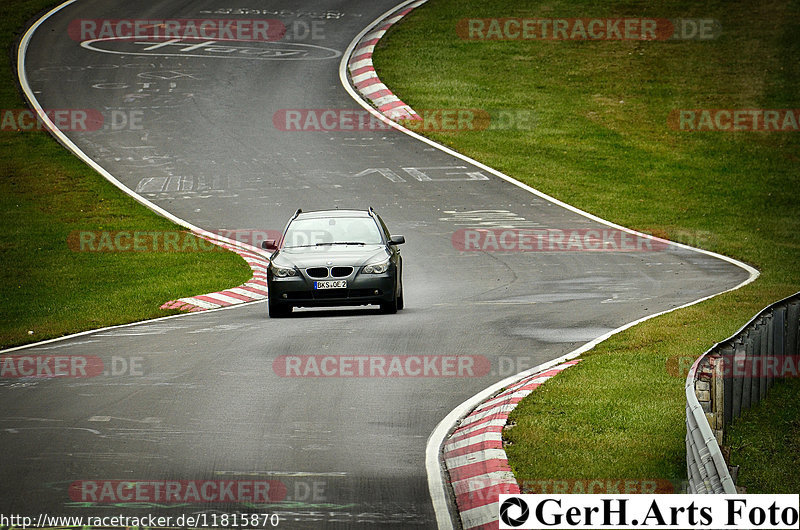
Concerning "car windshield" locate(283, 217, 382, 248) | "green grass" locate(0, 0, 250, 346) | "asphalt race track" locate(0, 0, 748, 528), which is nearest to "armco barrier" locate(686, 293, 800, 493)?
"asphalt race track" locate(0, 0, 748, 528)

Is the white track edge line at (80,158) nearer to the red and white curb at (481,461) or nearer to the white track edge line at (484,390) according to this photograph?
the white track edge line at (484,390)

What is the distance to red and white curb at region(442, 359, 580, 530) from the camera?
7.89 meters

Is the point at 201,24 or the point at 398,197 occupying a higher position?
the point at 201,24

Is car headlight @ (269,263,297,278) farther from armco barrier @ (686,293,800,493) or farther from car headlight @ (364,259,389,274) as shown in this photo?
armco barrier @ (686,293,800,493)

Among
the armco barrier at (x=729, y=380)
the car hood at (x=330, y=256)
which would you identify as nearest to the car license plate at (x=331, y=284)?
the car hood at (x=330, y=256)

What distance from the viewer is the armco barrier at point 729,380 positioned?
7012 mm

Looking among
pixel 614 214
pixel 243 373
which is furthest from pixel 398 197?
pixel 243 373

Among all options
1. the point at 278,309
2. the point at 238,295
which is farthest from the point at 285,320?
the point at 238,295

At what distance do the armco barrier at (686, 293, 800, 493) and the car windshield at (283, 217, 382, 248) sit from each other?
7465 millimetres

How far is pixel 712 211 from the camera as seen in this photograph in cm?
3128

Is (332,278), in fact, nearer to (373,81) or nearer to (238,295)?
(238,295)

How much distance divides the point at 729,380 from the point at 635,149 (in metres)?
27.3

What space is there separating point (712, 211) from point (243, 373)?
2110cm

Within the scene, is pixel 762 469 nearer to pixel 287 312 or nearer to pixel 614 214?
pixel 287 312
